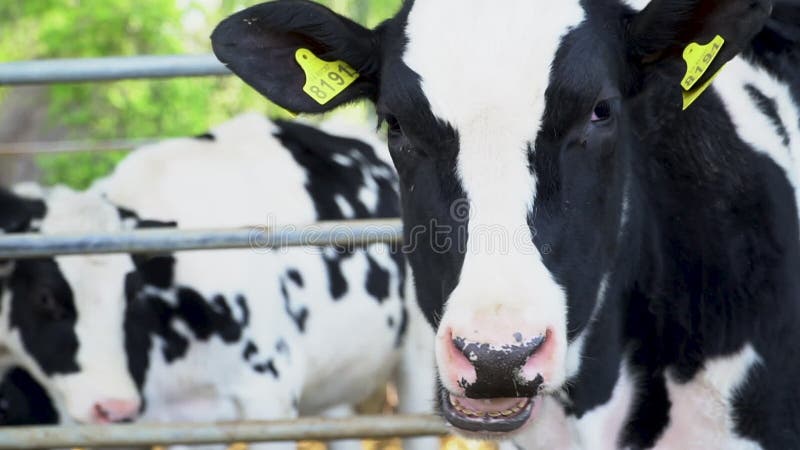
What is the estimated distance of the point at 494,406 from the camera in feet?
7.02

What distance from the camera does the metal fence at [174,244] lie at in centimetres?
307

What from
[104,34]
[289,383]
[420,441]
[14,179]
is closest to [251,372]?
[289,383]

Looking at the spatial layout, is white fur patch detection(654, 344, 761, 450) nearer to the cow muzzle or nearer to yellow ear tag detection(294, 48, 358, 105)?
the cow muzzle

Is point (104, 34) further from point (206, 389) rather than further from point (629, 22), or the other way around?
point (629, 22)

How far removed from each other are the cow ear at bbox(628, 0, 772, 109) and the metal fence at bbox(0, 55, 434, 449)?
3.13 ft

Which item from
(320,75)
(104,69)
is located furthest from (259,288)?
(320,75)

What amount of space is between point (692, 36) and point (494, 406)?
2.70 ft

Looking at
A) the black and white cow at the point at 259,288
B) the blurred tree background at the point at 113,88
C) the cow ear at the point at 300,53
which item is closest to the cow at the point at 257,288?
the black and white cow at the point at 259,288

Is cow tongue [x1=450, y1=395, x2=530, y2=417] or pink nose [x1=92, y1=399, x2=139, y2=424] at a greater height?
cow tongue [x1=450, y1=395, x2=530, y2=417]

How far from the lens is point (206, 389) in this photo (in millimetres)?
4410

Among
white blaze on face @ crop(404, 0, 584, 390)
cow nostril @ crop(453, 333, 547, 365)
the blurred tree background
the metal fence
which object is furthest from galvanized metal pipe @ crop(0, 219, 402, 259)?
the blurred tree background

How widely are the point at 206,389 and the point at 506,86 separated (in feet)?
8.48

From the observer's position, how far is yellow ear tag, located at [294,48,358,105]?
252 centimetres

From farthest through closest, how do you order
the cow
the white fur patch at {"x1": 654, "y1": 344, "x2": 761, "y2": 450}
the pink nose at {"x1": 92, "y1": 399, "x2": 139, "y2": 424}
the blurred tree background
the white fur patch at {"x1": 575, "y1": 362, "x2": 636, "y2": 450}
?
the blurred tree background
the cow
the pink nose at {"x1": 92, "y1": 399, "x2": 139, "y2": 424}
the white fur patch at {"x1": 575, "y1": 362, "x2": 636, "y2": 450}
the white fur patch at {"x1": 654, "y1": 344, "x2": 761, "y2": 450}
